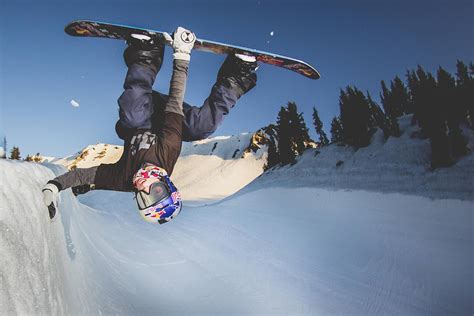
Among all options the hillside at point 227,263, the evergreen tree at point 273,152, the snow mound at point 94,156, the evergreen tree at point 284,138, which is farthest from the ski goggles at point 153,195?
the snow mound at point 94,156

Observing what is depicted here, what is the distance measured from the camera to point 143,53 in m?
2.72

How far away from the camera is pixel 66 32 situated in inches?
135

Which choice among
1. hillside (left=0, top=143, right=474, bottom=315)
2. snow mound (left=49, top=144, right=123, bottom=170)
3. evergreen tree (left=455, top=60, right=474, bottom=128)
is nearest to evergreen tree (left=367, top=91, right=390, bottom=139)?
evergreen tree (left=455, top=60, right=474, bottom=128)

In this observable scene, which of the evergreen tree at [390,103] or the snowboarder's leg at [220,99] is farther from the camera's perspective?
the evergreen tree at [390,103]

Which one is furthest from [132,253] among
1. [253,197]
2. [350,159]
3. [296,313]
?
[350,159]

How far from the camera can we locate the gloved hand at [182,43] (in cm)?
262

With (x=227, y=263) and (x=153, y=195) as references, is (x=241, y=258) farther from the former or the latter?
(x=153, y=195)

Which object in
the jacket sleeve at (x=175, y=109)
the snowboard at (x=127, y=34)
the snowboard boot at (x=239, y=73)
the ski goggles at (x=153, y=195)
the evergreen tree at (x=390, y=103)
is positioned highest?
the evergreen tree at (x=390, y=103)

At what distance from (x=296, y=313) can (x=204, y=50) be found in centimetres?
339

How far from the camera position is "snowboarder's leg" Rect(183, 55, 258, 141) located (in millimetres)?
2846

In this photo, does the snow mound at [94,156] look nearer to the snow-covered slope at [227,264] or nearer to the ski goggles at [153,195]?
the snow-covered slope at [227,264]

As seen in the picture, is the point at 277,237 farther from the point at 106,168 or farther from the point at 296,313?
the point at 106,168

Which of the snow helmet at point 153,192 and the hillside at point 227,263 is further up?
the snow helmet at point 153,192

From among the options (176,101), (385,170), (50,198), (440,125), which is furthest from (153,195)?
(440,125)
